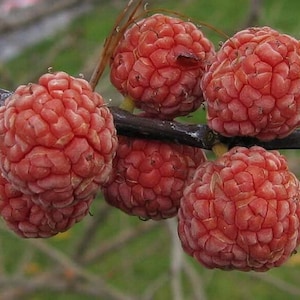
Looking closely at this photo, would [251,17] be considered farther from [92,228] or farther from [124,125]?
[124,125]

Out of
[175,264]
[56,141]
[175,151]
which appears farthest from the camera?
[175,264]

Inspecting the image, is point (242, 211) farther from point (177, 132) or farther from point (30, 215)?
point (30, 215)

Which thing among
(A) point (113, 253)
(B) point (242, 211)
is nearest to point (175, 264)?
(B) point (242, 211)

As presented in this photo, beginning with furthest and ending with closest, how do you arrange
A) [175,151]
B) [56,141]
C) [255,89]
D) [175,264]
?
[175,264] < [175,151] < [255,89] < [56,141]

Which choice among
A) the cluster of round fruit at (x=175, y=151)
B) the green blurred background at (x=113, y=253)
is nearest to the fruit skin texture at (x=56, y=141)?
the cluster of round fruit at (x=175, y=151)

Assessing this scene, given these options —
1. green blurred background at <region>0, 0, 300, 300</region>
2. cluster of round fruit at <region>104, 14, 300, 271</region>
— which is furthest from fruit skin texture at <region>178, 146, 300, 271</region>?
green blurred background at <region>0, 0, 300, 300</region>

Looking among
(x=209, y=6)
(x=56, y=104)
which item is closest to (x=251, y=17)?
(x=56, y=104)
